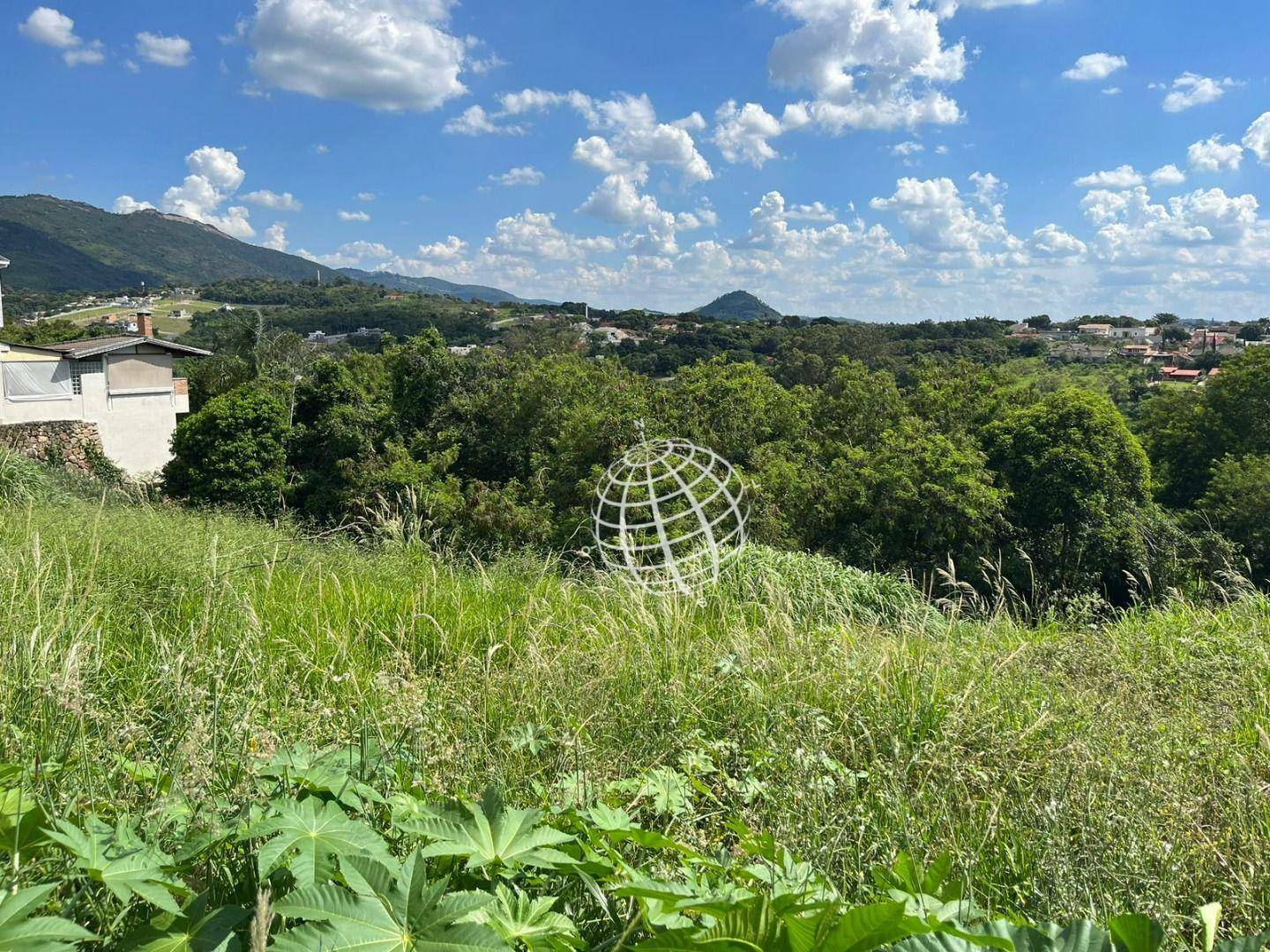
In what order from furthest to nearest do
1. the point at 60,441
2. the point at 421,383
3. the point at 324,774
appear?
the point at 421,383
the point at 60,441
the point at 324,774

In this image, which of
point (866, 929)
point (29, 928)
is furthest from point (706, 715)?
point (29, 928)

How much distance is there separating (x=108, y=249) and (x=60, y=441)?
498 feet

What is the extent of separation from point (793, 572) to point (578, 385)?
13.4 metres

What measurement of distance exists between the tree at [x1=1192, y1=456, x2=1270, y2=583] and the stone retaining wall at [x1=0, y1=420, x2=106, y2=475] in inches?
973

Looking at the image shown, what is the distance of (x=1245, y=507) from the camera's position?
16.8 metres

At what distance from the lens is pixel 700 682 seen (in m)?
2.63

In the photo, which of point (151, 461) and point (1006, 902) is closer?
point (1006, 902)

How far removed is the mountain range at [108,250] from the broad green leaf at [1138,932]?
133981 mm

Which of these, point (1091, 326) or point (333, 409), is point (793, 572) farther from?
point (1091, 326)

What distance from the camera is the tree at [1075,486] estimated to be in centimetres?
1524

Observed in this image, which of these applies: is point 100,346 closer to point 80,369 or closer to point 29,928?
point 80,369

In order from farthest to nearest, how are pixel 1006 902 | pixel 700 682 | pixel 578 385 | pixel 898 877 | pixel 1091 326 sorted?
pixel 1091 326 < pixel 578 385 < pixel 700 682 < pixel 1006 902 < pixel 898 877

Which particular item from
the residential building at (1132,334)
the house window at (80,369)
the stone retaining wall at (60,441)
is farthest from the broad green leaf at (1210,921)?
the residential building at (1132,334)

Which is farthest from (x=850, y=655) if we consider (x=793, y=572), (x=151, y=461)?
(x=151, y=461)
